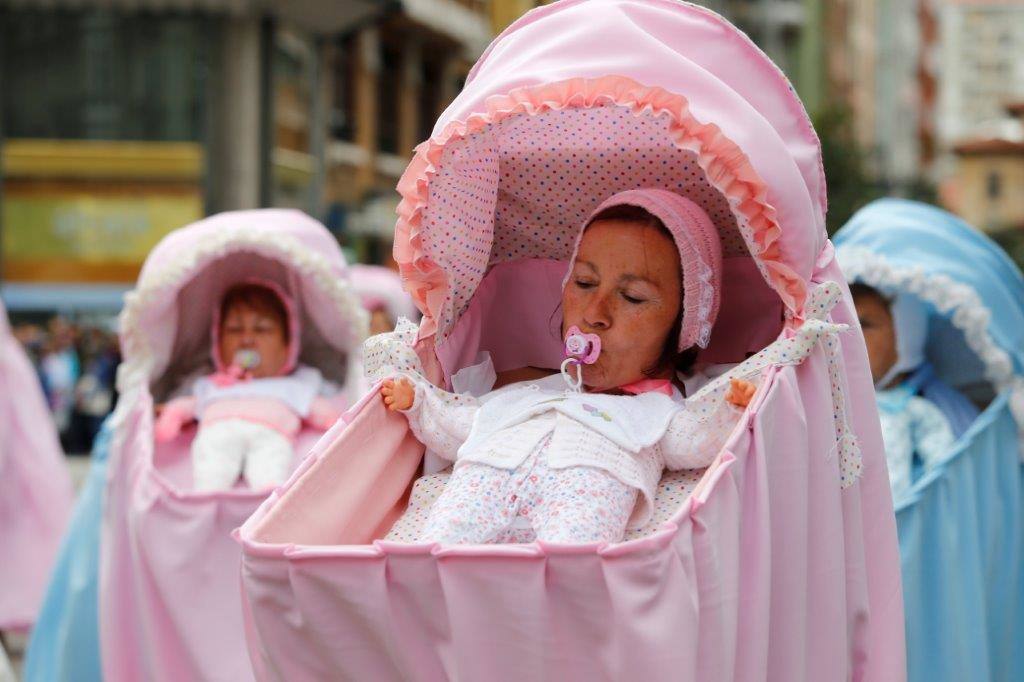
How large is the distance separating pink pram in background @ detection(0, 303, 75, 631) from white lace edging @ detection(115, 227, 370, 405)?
185 cm

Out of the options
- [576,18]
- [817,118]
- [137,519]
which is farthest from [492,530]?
[817,118]

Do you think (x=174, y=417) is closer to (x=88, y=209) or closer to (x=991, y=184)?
(x=88, y=209)

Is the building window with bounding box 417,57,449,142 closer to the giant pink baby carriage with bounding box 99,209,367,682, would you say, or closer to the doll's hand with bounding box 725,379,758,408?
the giant pink baby carriage with bounding box 99,209,367,682

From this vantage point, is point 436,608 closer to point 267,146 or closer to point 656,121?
point 656,121

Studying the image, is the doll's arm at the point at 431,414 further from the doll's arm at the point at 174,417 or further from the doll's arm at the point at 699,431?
the doll's arm at the point at 174,417

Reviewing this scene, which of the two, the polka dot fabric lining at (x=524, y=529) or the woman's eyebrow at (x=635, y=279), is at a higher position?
the woman's eyebrow at (x=635, y=279)

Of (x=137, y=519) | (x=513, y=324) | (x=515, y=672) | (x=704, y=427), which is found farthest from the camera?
(x=137, y=519)

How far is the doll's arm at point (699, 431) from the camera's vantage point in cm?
333

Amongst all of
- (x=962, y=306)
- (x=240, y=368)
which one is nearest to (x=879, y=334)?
(x=962, y=306)

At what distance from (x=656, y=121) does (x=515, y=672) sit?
1567mm

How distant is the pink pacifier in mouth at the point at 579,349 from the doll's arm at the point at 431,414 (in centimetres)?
25

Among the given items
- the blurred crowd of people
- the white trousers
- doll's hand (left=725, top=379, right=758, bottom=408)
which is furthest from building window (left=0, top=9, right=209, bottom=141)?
doll's hand (left=725, top=379, right=758, bottom=408)

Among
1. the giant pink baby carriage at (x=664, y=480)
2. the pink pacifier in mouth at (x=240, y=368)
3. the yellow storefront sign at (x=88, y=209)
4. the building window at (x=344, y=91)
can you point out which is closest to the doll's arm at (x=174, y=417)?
the pink pacifier in mouth at (x=240, y=368)

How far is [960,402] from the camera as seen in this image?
17.4 feet
